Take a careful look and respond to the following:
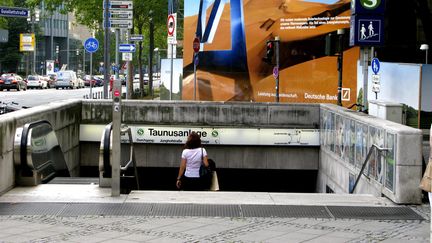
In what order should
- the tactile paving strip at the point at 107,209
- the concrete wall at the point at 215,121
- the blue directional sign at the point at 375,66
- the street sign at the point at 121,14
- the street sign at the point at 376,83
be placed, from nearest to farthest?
1. the tactile paving strip at the point at 107,209
2. the street sign at the point at 121,14
3. the concrete wall at the point at 215,121
4. the street sign at the point at 376,83
5. the blue directional sign at the point at 375,66

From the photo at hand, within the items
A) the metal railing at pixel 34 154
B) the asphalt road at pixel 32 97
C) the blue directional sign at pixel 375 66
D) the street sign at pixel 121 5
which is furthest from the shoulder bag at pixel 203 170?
the asphalt road at pixel 32 97

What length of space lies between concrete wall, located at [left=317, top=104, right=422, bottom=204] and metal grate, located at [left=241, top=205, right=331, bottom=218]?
1.24 m

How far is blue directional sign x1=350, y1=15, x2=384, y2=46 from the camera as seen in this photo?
21156 mm

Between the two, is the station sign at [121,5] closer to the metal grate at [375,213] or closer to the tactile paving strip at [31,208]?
the tactile paving strip at [31,208]

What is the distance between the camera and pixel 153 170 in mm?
19000

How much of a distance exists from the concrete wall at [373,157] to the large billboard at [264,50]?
1729cm

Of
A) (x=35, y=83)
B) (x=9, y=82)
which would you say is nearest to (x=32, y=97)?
(x=9, y=82)

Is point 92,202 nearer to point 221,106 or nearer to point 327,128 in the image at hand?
point 327,128

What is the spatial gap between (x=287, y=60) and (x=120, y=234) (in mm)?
29269

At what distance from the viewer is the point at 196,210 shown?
8453mm

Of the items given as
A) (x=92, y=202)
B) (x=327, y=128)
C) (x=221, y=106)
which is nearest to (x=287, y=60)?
(x=221, y=106)

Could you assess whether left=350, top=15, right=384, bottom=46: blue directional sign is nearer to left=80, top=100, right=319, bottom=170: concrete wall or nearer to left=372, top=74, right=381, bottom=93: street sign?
left=372, top=74, right=381, bottom=93: street sign

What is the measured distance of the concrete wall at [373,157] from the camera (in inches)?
353

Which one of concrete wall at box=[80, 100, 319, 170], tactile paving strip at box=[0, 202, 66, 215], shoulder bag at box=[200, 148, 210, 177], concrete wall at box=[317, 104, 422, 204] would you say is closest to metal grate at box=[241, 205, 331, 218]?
concrete wall at box=[317, 104, 422, 204]
